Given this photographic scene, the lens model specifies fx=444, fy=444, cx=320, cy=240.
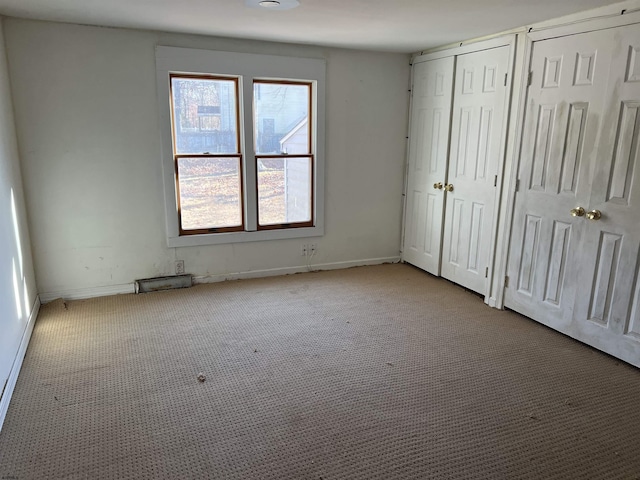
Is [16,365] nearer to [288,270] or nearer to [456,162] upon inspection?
[288,270]

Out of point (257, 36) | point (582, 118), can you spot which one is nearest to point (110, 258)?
point (257, 36)

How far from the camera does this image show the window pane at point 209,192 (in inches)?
162

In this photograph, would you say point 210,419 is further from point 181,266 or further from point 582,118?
point 582,118

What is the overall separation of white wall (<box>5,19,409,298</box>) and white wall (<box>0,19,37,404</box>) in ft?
0.55

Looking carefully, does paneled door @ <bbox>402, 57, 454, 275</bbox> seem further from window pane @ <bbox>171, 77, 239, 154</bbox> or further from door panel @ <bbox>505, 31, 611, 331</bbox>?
window pane @ <bbox>171, 77, 239, 154</bbox>

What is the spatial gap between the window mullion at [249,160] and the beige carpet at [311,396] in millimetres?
932

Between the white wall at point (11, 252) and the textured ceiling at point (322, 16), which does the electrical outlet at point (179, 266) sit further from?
the textured ceiling at point (322, 16)

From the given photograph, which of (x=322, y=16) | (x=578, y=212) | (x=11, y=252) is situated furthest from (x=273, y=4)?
(x=578, y=212)

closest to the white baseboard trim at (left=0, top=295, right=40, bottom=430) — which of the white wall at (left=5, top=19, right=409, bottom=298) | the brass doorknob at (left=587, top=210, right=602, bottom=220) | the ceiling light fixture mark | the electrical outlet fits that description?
the white wall at (left=5, top=19, right=409, bottom=298)

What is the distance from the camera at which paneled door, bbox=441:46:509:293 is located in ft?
12.2

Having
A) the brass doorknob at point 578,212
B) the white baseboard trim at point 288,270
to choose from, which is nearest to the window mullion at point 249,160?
the white baseboard trim at point 288,270

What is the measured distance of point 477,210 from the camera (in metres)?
4.04

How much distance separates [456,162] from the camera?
424 cm

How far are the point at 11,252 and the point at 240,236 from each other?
6.28 feet
